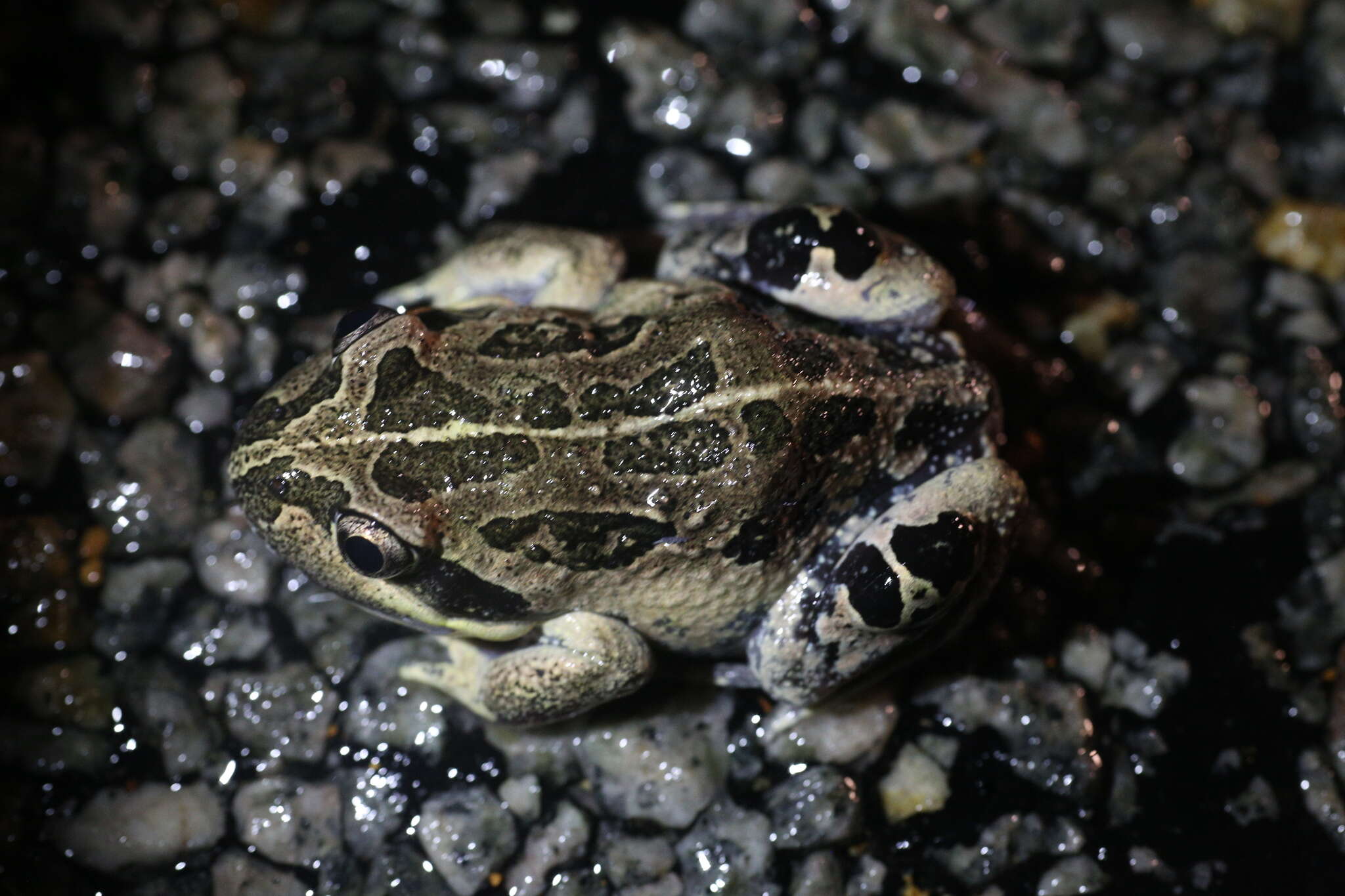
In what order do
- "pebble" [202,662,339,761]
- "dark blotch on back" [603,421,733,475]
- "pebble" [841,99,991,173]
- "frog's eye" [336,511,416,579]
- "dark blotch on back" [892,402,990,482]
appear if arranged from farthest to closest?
1. "pebble" [841,99,991,173]
2. "pebble" [202,662,339,761]
3. "dark blotch on back" [892,402,990,482]
4. "dark blotch on back" [603,421,733,475]
5. "frog's eye" [336,511,416,579]

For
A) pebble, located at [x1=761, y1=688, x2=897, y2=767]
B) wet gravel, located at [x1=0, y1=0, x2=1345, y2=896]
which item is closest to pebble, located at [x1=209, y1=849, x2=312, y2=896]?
wet gravel, located at [x1=0, y1=0, x2=1345, y2=896]

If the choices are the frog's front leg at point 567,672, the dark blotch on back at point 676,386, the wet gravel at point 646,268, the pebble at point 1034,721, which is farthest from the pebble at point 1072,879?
the dark blotch on back at point 676,386

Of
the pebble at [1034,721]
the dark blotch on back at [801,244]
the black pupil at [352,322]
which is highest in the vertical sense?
the dark blotch on back at [801,244]

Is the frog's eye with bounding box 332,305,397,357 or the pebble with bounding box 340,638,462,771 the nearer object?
the frog's eye with bounding box 332,305,397,357

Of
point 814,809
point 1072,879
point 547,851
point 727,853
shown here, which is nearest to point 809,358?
point 814,809

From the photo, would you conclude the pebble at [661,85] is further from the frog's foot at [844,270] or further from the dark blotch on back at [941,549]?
the dark blotch on back at [941,549]

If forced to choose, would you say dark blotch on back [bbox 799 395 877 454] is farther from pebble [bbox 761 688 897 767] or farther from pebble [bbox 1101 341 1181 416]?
pebble [bbox 1101 341 1181 416]

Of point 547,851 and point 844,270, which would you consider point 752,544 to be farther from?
point 547,851

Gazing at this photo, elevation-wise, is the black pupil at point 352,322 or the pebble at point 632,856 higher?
the black pupil at point 352,322
